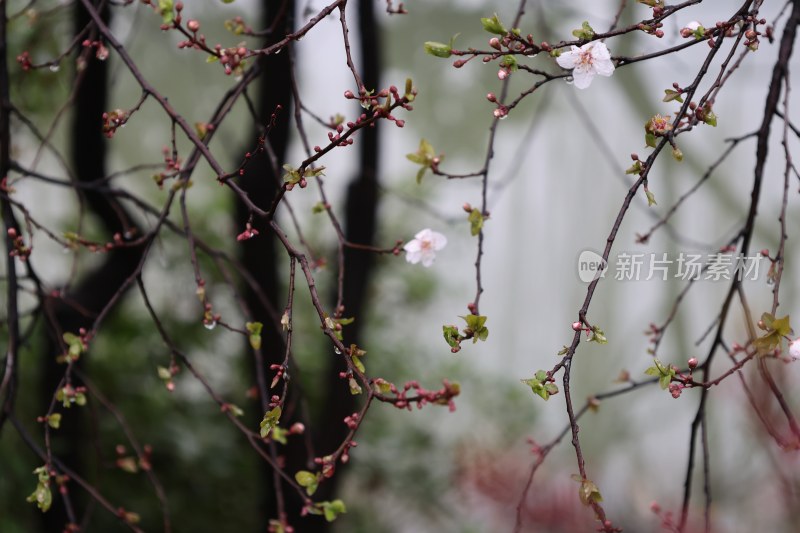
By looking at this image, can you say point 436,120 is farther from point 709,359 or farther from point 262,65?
point 709,359

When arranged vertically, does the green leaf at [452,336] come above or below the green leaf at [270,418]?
above

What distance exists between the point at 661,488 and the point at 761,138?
8.91ft

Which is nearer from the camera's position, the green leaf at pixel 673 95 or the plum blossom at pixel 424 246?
the green leaf at pixel 673 95

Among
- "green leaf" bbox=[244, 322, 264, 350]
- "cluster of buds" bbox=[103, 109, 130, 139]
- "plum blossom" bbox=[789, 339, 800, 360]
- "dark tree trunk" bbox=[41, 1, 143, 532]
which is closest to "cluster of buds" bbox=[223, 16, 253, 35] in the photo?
"cluster of buds" bbox=[103, 109, 130, 139]

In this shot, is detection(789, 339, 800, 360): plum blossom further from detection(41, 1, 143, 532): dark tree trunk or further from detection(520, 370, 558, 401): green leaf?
detection(41, 1, 143, 532): dark tree trunk

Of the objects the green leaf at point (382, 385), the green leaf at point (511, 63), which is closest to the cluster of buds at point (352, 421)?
the green leaf at point (382, 385)

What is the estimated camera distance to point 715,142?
10.2 ft

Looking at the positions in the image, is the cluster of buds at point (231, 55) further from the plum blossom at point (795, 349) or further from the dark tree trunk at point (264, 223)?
the dark tree trunk at point (264, 223)

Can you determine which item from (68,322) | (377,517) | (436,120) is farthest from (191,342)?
(436,120)

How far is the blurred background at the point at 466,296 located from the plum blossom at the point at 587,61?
3.29 ft

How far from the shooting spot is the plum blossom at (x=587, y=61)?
51 cm

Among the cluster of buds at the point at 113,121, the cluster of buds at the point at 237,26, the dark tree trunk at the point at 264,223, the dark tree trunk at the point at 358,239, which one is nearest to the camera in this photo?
the cluster of buds at the point at 113,121

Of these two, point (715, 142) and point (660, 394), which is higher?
point (715, 142)

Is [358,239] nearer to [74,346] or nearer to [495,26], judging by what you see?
[74,346]
